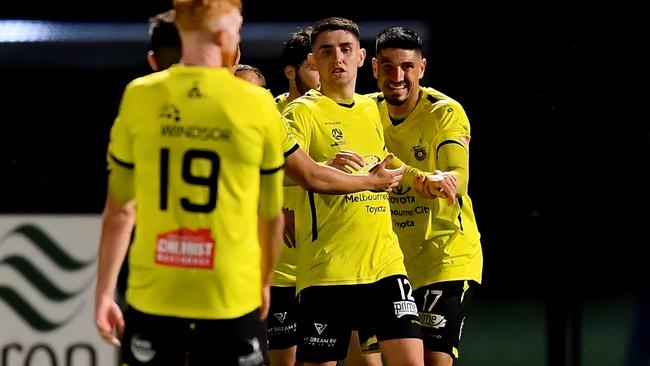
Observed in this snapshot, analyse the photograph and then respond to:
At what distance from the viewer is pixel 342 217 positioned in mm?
6211

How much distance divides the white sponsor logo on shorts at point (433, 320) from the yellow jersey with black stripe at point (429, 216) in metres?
0.15

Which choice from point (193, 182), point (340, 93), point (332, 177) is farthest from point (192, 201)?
point (340, 93)

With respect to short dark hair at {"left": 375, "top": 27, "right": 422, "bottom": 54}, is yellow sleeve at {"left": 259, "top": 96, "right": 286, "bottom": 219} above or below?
below

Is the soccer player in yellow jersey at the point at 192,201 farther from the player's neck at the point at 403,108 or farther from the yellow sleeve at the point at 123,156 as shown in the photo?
the player's neck at the point at 403,108

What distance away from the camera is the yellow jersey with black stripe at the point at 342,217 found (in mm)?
6156

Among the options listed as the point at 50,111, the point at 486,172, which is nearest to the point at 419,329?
the point at 486,172

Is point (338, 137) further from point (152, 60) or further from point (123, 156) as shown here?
point (123, 156)

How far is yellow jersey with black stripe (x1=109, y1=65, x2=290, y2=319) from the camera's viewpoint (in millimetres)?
4125

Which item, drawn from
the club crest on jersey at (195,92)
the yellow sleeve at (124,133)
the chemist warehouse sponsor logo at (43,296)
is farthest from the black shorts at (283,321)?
the club crest on jersey at (195,92)

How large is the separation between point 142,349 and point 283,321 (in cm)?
285

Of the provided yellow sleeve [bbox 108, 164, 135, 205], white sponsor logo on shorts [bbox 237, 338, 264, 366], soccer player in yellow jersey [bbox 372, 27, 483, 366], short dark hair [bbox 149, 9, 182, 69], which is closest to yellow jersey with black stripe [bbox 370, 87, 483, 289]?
soccer player in yellow jersey [bbox 372, 27, 483, 366]

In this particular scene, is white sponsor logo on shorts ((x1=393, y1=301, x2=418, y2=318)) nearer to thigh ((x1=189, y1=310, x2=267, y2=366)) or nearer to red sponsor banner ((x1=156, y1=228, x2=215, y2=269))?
thigh ((x1=189, y1=310, x2=267, y2=366))

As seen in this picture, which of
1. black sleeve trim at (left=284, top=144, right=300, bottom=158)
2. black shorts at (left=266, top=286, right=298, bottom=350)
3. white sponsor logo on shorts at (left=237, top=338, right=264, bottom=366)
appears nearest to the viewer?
white sponsor logo on shorts at (left=237, top=338, right=264, bottom=366)

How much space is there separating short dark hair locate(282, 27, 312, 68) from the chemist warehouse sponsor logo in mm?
1443
